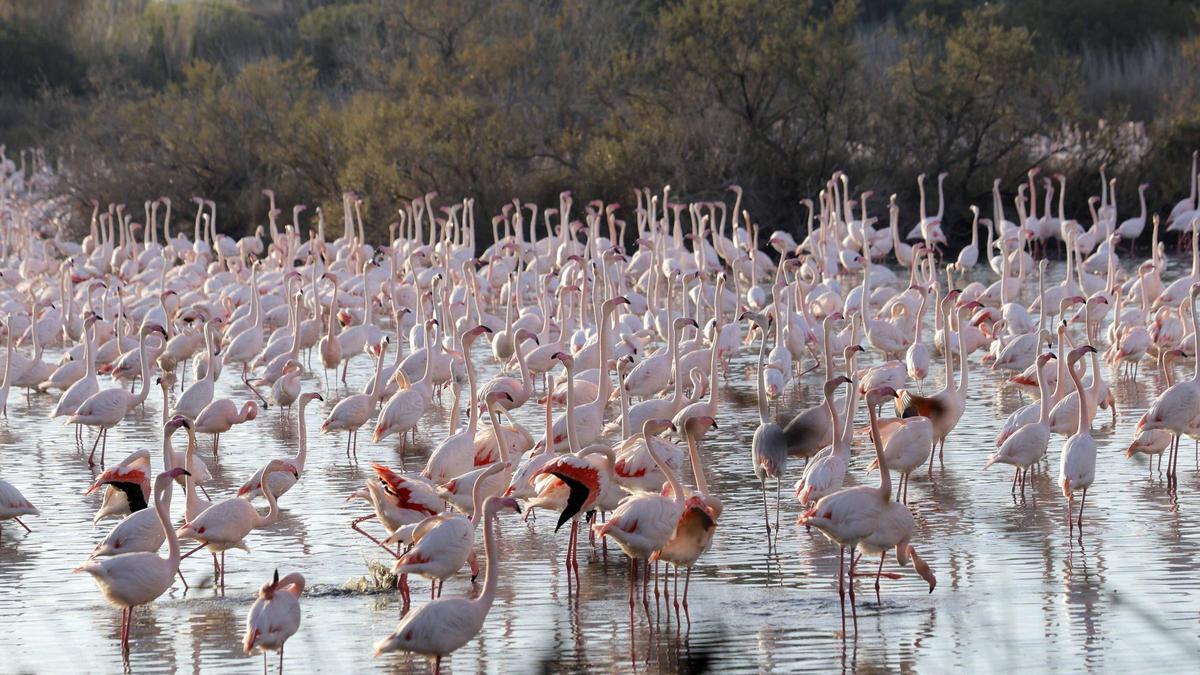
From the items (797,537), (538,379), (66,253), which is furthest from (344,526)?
(66,253)

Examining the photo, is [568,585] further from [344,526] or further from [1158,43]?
[1158,43]

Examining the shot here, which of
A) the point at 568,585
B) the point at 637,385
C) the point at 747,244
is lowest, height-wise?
the point at 568,585

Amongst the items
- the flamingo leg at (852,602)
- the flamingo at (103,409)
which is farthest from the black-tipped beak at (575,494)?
the flamingo at (103,409)

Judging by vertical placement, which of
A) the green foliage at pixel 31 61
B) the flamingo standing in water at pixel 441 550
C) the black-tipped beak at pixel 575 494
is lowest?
the flamingo standing in water at pixel 441 550

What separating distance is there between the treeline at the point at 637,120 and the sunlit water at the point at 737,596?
48.9ft

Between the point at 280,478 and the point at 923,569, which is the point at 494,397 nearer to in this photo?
the point at 280,478

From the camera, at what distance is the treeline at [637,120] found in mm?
25141

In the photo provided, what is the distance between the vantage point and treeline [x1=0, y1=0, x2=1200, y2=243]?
25141 millimetres

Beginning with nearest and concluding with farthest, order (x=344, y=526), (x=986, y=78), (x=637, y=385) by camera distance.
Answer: (x=344, y=526)
(x=637, y=385)
(x=986, y=78)

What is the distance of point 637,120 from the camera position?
2600 cm

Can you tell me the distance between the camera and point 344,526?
932 cm

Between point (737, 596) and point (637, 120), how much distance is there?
61.9ft

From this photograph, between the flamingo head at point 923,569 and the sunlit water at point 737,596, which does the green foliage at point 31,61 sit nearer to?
the sunlit water at point 737,596

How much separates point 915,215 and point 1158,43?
10893 millimetres
